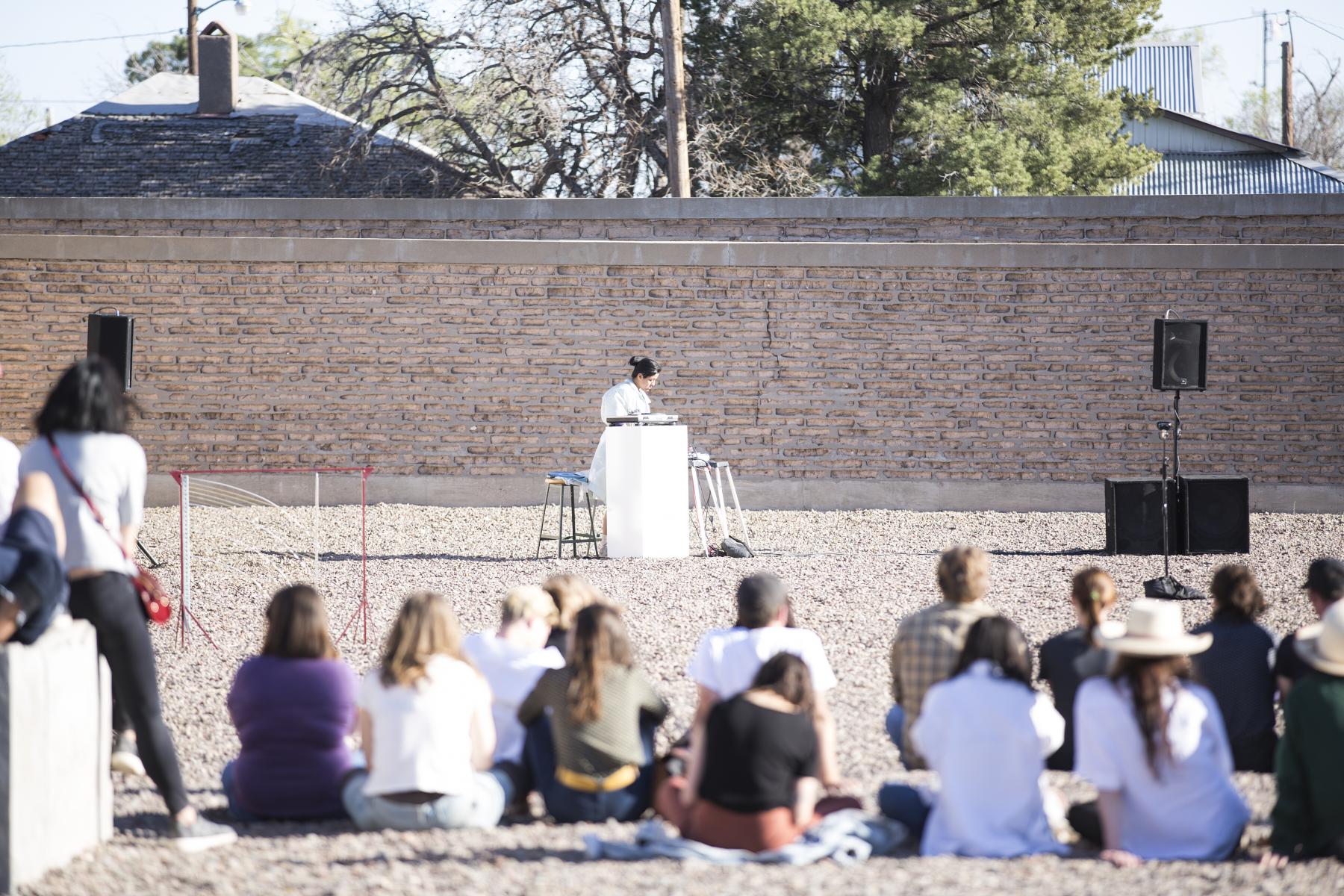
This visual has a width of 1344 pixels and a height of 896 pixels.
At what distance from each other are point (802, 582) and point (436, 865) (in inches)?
248

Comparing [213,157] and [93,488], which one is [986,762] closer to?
[93,488]

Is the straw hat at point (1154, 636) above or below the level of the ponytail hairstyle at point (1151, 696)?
above

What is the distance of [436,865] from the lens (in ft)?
13.5

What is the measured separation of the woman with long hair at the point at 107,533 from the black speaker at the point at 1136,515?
8.96 meters

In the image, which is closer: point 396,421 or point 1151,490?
point 1151,490

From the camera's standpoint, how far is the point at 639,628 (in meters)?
Result: 8.41

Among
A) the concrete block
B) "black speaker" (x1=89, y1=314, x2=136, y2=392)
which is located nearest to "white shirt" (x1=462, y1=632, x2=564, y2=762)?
the concrete block

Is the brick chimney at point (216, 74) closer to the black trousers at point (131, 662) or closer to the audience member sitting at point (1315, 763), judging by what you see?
the black trousers at point (131, 662)

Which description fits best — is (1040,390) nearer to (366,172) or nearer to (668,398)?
(668,398)

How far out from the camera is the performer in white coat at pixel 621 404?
11453 millimetres

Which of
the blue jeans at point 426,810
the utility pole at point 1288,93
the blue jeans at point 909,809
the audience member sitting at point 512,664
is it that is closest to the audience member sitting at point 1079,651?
the blue jeans at point 909,809

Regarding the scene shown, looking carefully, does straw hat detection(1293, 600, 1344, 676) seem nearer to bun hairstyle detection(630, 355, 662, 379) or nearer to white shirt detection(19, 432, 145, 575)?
white shirt detection(19, 432, 145, 575)

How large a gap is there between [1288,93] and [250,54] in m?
32.1

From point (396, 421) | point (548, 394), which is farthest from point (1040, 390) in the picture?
point (396, 421)
